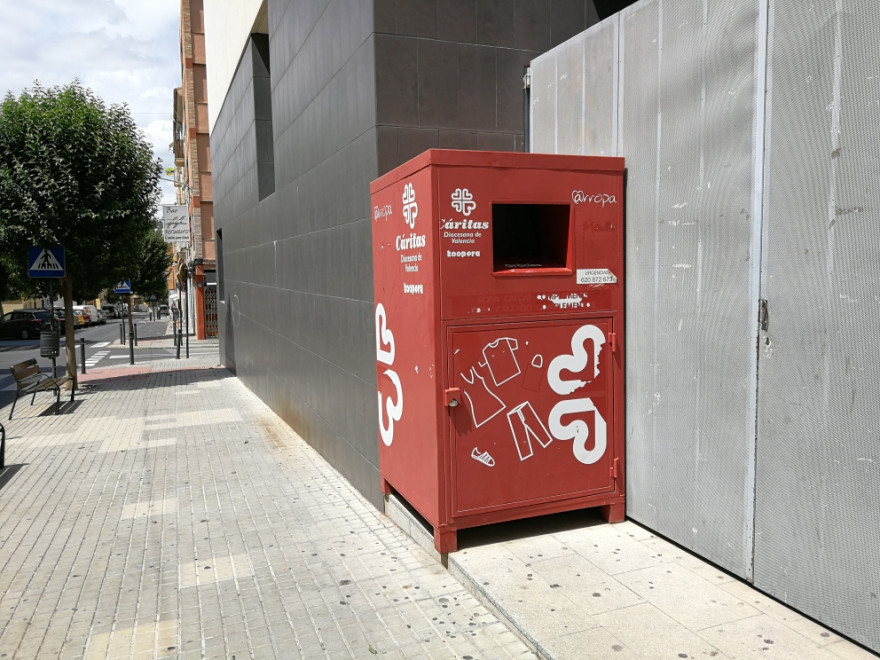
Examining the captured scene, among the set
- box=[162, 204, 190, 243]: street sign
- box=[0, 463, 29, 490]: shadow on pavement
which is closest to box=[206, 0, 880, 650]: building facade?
box=[0, 463, 29, 490]: shadow on pavement

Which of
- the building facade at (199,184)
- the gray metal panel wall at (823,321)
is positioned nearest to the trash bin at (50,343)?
the gray metal panel wall at (823,321)

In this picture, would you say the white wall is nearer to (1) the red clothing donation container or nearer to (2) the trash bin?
(2) the trash bin

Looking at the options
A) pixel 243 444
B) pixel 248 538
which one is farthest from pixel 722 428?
pixel 243 444

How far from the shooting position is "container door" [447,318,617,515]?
431 cm

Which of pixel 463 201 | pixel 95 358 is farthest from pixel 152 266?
pixel 463 201

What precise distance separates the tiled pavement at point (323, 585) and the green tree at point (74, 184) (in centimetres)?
820

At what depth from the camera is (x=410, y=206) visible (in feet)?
14.9

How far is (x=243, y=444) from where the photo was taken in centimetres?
901

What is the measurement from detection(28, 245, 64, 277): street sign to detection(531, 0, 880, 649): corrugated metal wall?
12427 millimetres

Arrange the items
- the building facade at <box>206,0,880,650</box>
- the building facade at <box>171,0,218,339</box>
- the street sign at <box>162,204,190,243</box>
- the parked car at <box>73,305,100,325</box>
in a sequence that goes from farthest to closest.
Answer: the parked car at <box>73,305,100,325</box>
the building facade at <box>171,0,218,339</box>
the street sign at <box>162,204,190,243</box>
the building facade at <box>206,0,880,650</box>

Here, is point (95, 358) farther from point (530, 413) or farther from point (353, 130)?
point (530, 413)

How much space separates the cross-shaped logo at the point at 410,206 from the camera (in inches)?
175

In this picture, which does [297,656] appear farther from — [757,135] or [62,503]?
[62,503]

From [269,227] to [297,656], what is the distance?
8.10 m
